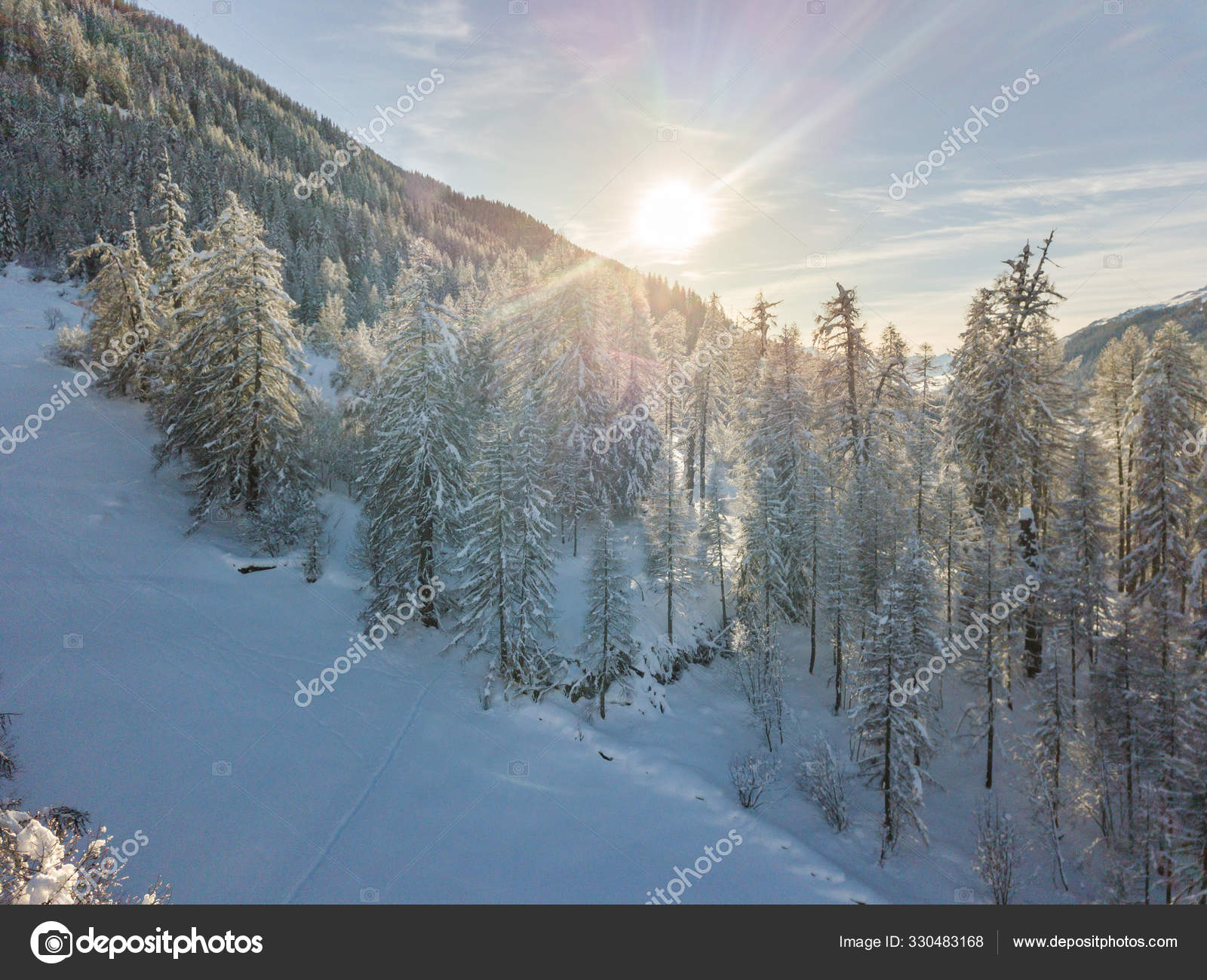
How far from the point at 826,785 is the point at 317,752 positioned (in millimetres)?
18386

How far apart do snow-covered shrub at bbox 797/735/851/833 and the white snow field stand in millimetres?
468

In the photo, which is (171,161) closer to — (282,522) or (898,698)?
(282,522)

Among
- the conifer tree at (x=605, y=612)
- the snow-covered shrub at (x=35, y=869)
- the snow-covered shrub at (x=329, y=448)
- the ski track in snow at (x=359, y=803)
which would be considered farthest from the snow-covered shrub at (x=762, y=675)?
the snow-covered shrub at (x=329, y=448)

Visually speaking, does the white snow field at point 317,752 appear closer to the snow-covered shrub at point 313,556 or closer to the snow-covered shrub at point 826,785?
the snow-covered shrub at point 826,785

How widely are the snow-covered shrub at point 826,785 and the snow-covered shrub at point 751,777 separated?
52.1 inches

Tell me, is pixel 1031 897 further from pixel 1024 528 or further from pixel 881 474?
pixel 881 474

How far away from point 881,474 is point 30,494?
37.4m

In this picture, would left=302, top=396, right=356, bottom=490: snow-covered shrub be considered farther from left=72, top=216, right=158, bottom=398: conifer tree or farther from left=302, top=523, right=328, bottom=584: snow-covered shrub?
left=72, top=216, right=158, bottom=398: conifer tree

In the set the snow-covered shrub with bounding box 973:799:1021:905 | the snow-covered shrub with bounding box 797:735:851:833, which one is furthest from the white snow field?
the snow-covered shrub with bounding box 973:799:1021:905

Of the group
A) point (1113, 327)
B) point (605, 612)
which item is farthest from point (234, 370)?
point (1113, 327)

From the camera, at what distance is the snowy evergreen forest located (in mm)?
19469

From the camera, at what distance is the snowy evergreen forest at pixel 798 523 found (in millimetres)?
19469
